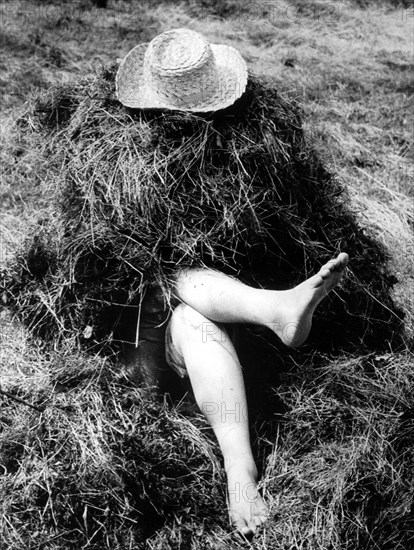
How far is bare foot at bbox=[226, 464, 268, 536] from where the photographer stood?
248 cm

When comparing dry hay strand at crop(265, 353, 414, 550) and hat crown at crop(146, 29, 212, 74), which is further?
hat crown at crop(146, 29, 212, 74)

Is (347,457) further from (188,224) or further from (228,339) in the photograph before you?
(188,224)

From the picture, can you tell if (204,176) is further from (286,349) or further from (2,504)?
(2,504)

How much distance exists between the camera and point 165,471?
260 cm

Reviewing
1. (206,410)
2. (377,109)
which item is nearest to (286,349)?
(206,410)

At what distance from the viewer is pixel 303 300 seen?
2379 millimetres

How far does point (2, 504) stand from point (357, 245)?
1611 millimetres

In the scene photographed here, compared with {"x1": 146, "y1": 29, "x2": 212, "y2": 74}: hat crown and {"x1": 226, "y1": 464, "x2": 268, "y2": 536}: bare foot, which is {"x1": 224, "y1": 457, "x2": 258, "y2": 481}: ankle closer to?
{"x1": 226, "y1": 464, "x2": 268, "y2": 536}: bare foot

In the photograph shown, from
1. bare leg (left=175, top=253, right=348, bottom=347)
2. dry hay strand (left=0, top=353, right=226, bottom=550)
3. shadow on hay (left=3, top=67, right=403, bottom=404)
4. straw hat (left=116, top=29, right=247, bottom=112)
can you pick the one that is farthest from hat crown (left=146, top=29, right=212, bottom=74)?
dry hay strand (left=0, top=353, right=226, bottom=550)

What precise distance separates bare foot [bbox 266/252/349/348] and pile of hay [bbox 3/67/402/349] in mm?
377

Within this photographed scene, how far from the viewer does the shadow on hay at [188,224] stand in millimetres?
2771

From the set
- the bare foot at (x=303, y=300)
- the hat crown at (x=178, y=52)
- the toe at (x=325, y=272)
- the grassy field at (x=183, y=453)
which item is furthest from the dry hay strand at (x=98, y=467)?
the hat crown at (x=178, y=52)

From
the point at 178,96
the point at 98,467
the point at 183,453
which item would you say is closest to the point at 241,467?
the point at 183,453

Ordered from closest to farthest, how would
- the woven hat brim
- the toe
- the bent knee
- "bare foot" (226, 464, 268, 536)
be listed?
the toe
"bare foot" (226, 464, 268, 536)
the bent knee
the woven hat brim
